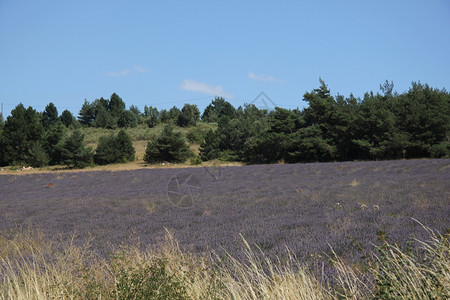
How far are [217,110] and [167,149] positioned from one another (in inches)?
1834

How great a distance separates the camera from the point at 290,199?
908cm

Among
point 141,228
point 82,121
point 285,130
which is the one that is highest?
point 82,121

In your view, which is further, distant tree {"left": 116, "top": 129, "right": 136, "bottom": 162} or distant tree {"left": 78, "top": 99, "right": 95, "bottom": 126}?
distant tree {"left": 78, "top": 99, "right": 95, "bottom": 126}

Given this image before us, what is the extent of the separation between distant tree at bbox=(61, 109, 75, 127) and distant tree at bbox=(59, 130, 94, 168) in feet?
128

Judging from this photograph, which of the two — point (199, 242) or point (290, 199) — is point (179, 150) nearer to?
point (290, 199)

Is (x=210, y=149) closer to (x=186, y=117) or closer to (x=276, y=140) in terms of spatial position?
(x=276, y=140)

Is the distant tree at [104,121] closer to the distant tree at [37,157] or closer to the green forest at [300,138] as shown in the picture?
the green forest at [300,138]

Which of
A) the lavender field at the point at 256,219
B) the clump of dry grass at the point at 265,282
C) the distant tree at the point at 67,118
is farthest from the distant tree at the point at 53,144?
the clump of dry grass at the point at 265,282

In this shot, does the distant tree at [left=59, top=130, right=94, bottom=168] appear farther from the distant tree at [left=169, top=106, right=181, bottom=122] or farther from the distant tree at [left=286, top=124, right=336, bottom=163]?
the distant tree at [left=169, top=106, right=181, bottom=122]

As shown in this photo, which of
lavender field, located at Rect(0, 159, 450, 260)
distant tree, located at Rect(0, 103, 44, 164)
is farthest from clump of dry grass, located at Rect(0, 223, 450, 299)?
distant tree, located at Rect(0, 103, 44, 164)

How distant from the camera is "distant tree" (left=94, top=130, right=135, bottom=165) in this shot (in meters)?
35.8

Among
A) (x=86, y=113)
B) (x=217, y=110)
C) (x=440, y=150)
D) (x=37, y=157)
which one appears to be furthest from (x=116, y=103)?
(x=440, y=150)

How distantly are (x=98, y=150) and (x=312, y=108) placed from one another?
66.0ft

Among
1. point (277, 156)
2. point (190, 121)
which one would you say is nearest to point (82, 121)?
point (190, 121)
